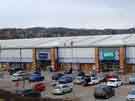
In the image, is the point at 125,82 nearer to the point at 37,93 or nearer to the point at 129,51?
the point at 129,51

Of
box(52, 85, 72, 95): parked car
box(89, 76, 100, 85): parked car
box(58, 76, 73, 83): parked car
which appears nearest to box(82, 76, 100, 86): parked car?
box(89, 76, 100, 85): parked car

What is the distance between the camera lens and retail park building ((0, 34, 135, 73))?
6147 centimetres

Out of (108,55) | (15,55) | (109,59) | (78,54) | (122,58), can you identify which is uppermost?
(78,54)

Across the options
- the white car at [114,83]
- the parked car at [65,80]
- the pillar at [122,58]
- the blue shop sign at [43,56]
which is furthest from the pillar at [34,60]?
the white car at [114,83]

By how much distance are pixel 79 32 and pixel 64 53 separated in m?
121

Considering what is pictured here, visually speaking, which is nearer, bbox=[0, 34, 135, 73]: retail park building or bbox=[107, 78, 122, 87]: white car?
bbox=[107, 78, 122, 87]: white car

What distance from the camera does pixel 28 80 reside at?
56.8 m

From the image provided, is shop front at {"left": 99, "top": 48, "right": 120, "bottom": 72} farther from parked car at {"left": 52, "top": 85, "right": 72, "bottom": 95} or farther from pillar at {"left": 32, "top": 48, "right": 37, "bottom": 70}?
parked car at {"left": 52, "top": 85, "right": 72, "bottom": 95}

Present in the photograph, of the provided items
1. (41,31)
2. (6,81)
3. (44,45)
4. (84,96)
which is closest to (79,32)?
(41,31)

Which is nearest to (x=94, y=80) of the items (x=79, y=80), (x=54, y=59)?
(x=79, y=80)

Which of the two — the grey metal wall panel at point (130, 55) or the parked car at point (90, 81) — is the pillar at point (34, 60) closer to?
the grey metal wall panel at point (130, 55)

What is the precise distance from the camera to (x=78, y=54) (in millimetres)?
66750

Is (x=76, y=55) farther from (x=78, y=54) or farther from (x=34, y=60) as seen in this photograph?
(x=34, y=60)

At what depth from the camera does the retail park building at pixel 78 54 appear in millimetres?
61469
